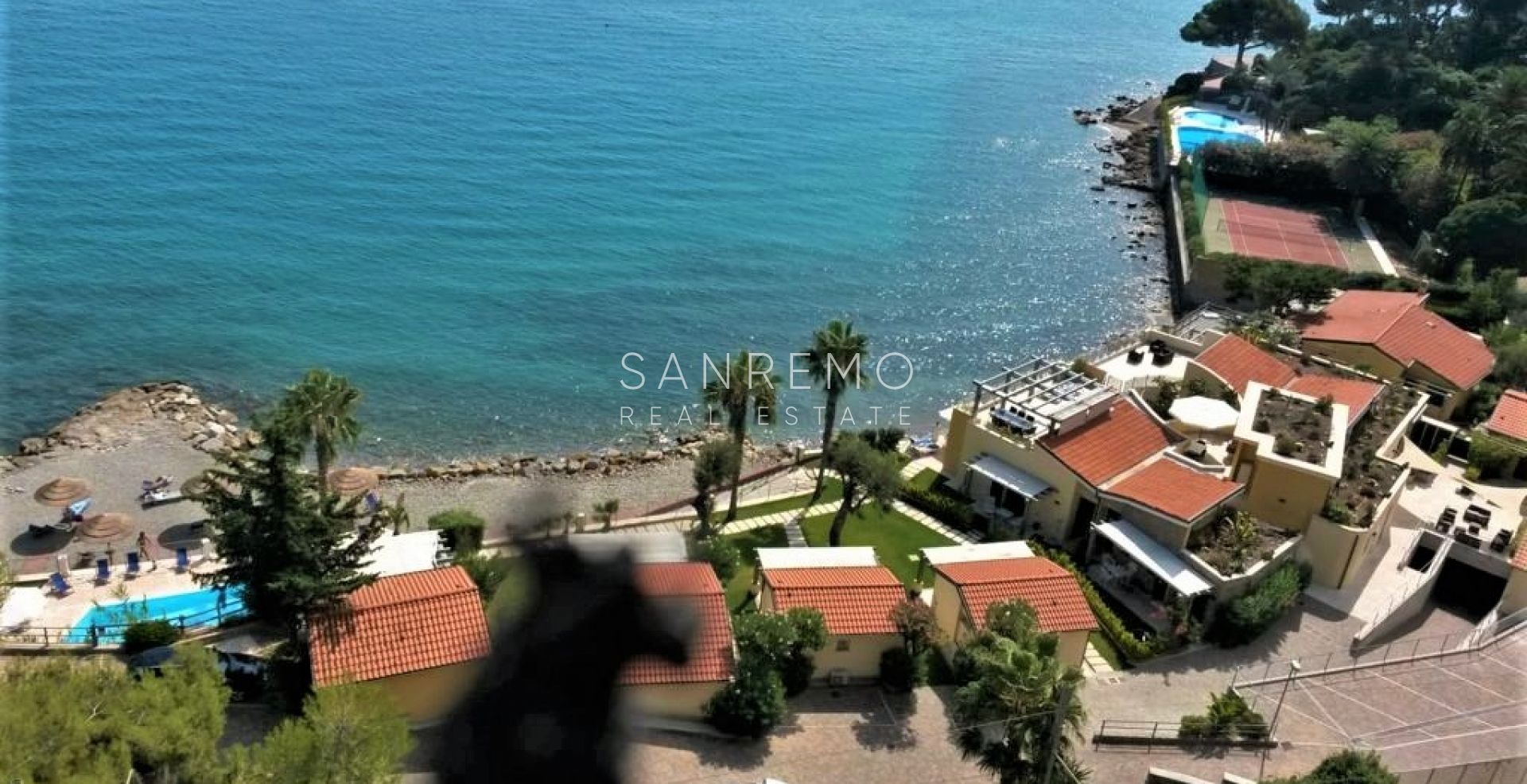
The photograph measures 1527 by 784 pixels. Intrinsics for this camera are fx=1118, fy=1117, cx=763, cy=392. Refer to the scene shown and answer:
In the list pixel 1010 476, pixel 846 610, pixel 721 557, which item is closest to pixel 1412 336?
pixel 1010 476

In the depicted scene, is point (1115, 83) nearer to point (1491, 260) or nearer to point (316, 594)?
point (1491, 260)

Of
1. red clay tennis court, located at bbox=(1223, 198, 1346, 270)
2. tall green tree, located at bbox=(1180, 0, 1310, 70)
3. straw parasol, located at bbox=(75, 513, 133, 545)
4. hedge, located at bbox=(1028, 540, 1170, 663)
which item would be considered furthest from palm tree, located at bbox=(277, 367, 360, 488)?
tall green tree, located at bbox=(1180, 0, 1310, 70)

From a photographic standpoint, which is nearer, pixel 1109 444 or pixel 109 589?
pixel 109 589

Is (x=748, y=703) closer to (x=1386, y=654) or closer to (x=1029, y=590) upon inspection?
(x=1029, y=590)

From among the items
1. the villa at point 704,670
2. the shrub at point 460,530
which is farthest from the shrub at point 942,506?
the shrub at point 460,530

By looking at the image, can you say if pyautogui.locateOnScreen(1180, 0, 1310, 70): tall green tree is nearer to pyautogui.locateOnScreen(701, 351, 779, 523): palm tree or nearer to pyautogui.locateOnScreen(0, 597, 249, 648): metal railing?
pyautogui.locateOnScreen(701, 351, 779, 523): palm tree
